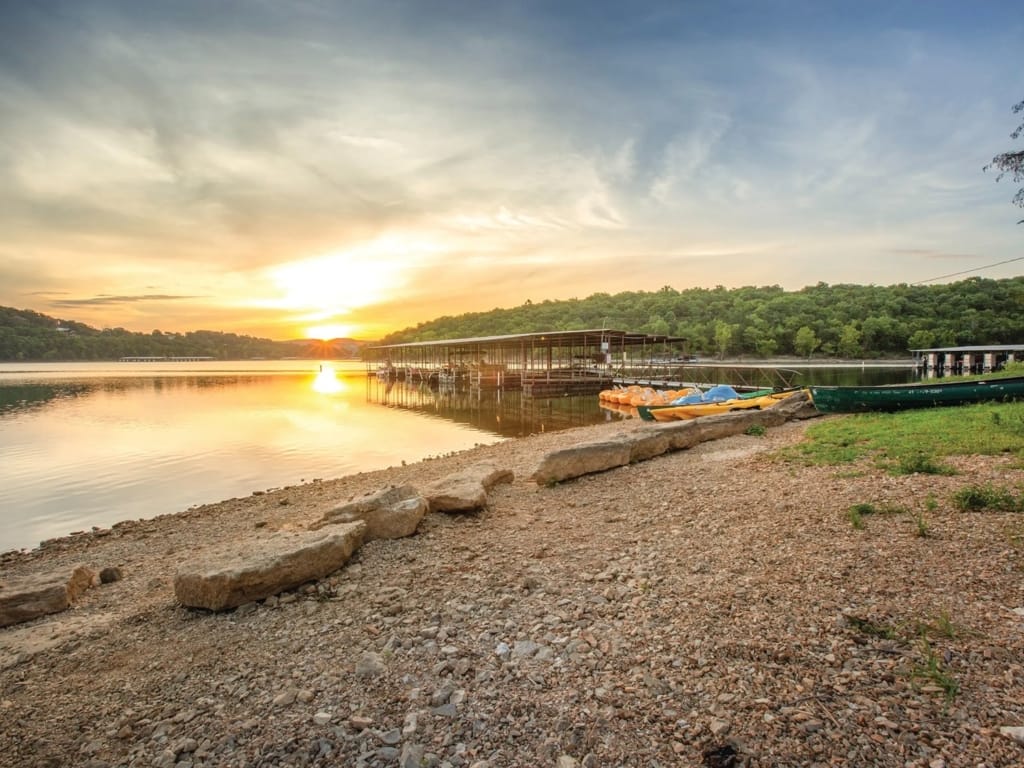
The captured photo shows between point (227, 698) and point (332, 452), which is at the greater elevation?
point (227, 698)

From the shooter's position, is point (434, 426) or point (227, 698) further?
point (434, 426)

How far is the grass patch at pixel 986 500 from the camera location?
17.9 ft

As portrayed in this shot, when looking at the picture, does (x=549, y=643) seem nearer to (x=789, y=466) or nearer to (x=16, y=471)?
(x=789, y=466)

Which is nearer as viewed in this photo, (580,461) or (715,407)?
(580,461)

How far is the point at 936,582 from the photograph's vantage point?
4.14 metres

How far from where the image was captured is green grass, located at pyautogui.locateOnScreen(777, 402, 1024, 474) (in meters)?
7.80

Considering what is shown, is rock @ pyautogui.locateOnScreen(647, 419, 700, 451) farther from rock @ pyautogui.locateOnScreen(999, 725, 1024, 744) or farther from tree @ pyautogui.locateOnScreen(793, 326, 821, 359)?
tree @ pyautogui.locateOnScreen(793, 326, 821, 359)

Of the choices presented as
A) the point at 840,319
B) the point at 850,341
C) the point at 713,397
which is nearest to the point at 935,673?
the point at 713,397

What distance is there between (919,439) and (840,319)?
8756cm

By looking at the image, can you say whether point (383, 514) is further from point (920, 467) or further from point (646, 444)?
point (920, 467)

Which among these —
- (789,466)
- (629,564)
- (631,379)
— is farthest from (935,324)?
(629,564)

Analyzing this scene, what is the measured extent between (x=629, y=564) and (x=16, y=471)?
68.8ft

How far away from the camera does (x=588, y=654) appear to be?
3752 millimetres

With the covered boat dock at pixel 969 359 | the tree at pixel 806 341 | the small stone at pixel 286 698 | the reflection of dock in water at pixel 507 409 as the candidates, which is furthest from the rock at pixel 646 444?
the tree at pixel 806 341
